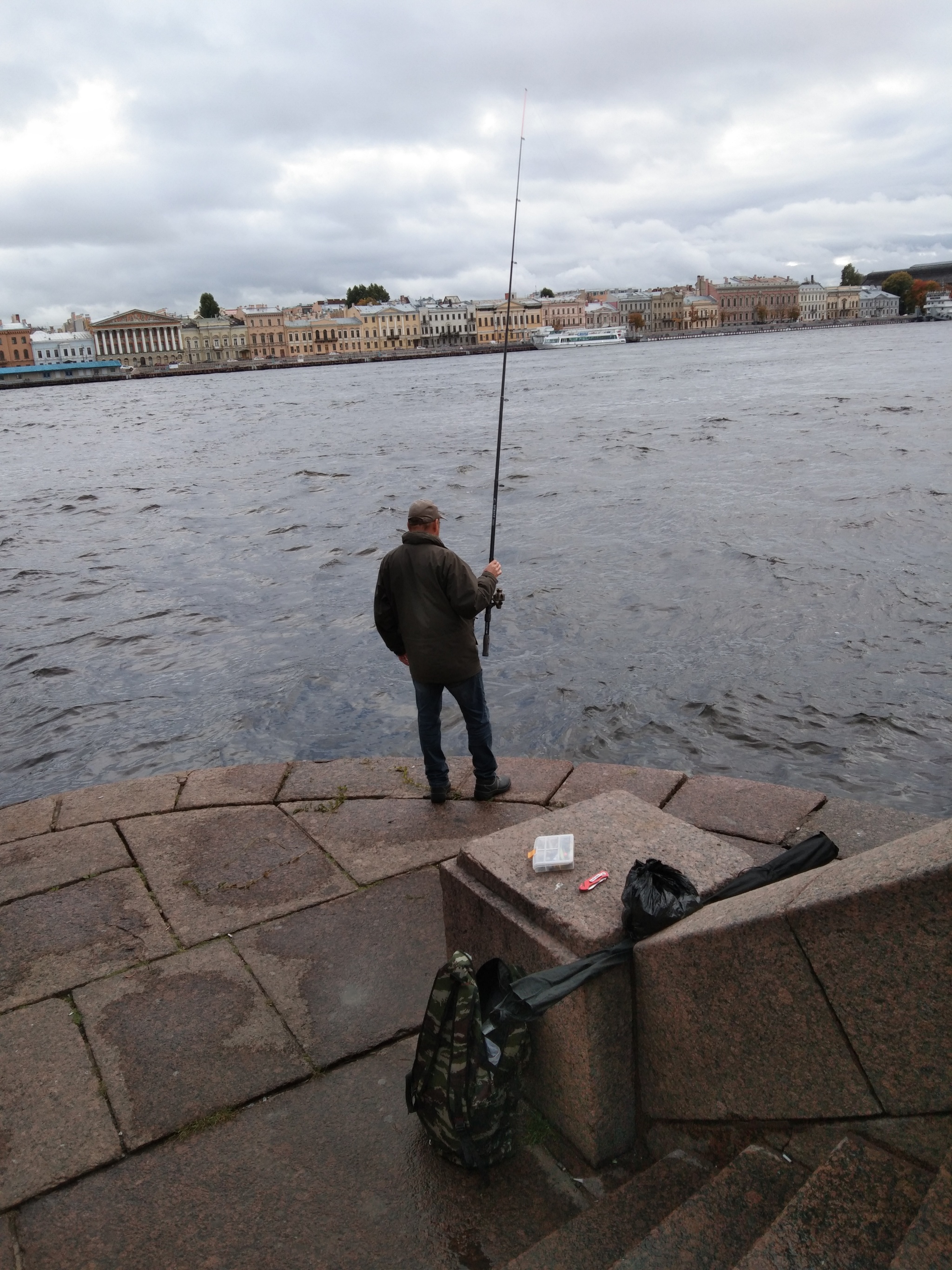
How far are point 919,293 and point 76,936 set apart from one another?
196648mm

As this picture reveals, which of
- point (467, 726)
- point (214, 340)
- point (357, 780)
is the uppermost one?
point (467, 726)

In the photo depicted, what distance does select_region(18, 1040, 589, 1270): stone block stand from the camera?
225 cm

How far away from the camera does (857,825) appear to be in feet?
13.3

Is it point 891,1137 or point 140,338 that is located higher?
point 891,1137

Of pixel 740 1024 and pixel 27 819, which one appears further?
pixel 27 819

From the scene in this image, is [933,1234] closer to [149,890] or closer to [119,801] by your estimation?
[149,890]

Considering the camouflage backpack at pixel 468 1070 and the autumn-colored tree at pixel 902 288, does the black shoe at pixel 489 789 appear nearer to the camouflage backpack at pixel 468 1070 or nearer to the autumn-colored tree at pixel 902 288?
the camouflage backpack at pixel 468 1070

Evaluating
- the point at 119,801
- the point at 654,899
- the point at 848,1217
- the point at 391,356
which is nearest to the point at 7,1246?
the point at 654,899

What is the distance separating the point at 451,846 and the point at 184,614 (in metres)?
8.29

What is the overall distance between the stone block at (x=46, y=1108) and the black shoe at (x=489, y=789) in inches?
79.9

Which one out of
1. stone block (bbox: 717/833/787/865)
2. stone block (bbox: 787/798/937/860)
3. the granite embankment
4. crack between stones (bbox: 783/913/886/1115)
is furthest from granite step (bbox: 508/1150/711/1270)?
stone block (bbox: 787/798/937/860)

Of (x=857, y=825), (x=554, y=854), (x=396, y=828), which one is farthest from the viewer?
(x=396, y=828)

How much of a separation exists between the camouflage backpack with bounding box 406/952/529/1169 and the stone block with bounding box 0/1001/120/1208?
868 millimetres

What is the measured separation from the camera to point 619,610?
35.7 feet
